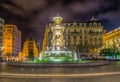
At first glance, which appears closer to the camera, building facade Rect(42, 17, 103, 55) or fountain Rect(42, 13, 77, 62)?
fountain Rect(42, 13, 77, 62)

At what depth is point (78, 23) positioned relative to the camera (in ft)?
618

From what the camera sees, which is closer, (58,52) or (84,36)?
(58,52)

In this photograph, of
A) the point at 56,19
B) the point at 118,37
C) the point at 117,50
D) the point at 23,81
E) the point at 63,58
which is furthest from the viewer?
the point at 118,37

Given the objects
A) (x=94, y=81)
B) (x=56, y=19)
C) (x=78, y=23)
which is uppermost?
(x=78, y=23)

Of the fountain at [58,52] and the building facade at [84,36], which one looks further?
the building facade at [84,36]

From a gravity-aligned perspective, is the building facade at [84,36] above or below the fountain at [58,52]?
above

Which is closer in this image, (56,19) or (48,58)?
(48,58)

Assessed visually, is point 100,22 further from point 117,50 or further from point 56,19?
point 56,19

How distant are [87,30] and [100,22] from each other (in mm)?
12721

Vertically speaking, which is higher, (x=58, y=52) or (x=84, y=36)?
(x=84, y=36)

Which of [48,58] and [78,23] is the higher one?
[78,23]

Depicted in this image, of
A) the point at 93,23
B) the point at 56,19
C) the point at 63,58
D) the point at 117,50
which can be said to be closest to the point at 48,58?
the point at 63,58

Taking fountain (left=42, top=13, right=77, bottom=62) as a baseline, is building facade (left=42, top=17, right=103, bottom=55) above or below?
above

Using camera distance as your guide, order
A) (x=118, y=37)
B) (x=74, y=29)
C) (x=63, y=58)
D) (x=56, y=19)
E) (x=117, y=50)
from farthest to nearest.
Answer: (x=74, y=29), (x=118, y=37), (x=117, y=50), (x=56, y=19), (x=63, y=58)
